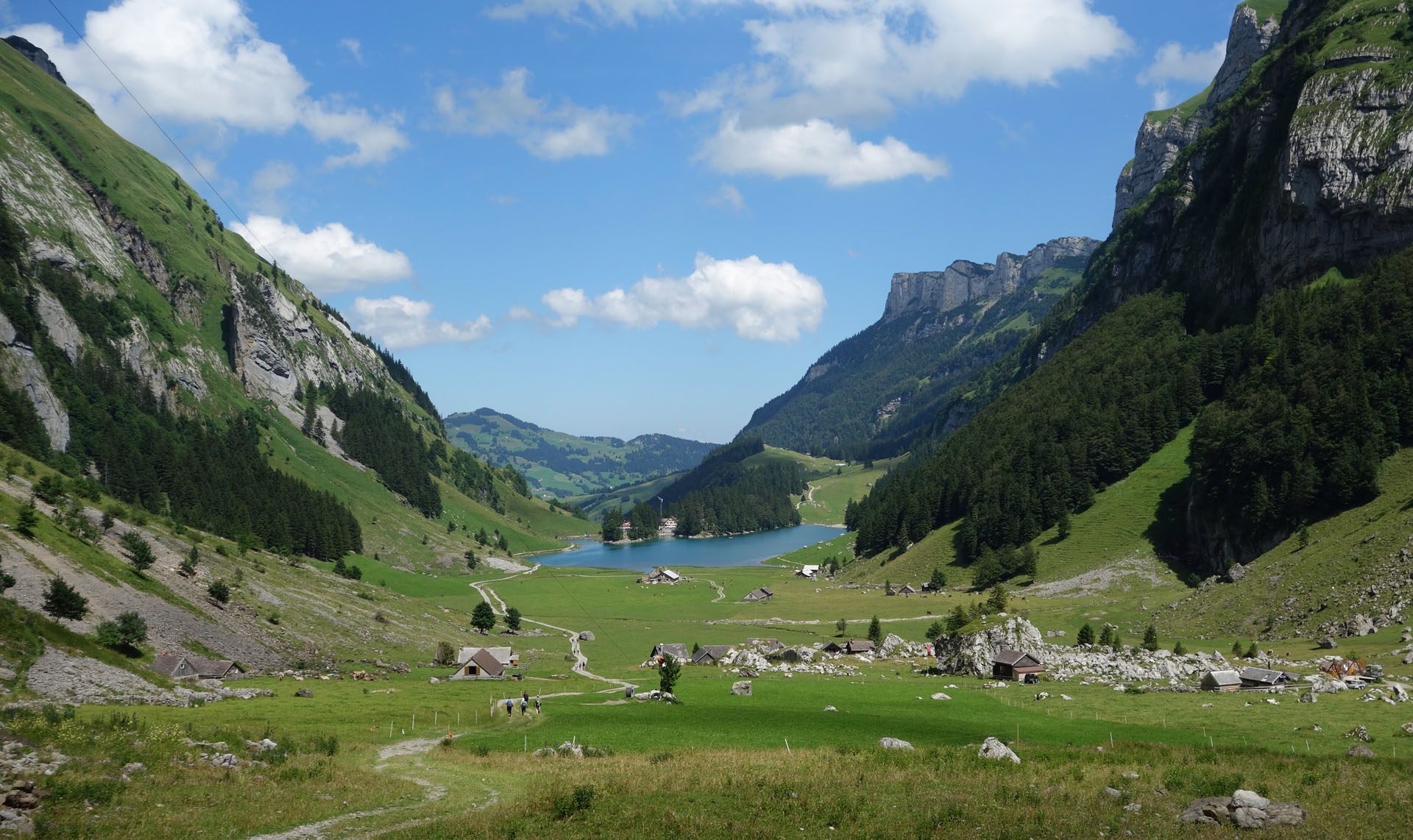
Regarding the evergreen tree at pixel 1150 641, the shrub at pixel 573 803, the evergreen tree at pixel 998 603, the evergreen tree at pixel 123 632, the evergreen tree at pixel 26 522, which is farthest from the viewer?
the evergreen tree at pixel 998 603

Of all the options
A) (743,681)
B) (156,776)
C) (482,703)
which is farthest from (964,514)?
(156,776)

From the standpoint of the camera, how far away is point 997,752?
107 feet

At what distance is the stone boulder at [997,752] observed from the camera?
31.8 m

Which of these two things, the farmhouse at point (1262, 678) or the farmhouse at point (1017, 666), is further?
the farmhouse at point (1017, 666)

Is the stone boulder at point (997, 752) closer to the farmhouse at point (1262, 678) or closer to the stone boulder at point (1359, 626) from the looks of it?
the farmhouse at point (1262, 678)

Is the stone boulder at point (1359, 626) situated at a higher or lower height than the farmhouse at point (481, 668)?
higher

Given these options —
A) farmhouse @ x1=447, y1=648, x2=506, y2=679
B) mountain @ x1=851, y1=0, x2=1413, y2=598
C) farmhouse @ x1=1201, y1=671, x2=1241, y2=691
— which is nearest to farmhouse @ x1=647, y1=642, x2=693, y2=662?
farmhouse @ x1=447, y1=648, x2=506, y2=679

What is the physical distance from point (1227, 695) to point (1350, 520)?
45.5m

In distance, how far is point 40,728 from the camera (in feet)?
87.9

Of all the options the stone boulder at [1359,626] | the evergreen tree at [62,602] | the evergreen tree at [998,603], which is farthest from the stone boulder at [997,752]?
the evergreen tree at [62,602]

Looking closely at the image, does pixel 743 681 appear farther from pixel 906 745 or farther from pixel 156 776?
pixel 156 776

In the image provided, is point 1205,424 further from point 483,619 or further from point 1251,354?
point 483,619

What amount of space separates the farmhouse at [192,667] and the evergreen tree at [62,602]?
5.92 metres

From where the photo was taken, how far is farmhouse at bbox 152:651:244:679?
55469mm
